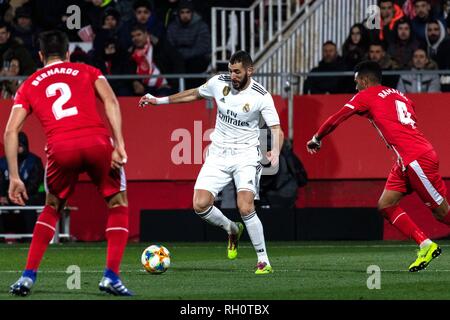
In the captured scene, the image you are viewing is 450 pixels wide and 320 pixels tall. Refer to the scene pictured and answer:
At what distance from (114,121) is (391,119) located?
173 inches

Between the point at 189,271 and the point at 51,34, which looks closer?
the point at 51,34

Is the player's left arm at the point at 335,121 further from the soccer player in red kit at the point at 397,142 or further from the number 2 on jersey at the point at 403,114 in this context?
the number 2 on jersey at the point at 403,114

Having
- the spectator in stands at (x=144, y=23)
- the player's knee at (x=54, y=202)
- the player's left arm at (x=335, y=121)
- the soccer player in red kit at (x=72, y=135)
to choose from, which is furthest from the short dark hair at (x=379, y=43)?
the player's knee at (x=54, y=202)

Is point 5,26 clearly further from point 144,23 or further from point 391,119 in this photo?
point 391,119

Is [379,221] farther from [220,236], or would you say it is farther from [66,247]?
[66,247]

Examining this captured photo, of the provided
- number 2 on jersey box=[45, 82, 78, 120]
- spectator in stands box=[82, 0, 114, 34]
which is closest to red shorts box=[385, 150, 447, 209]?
number 2 on jersey box=[45, 82, 78, 120]

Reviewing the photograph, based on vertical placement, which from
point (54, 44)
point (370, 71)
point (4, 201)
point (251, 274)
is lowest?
point (4, 201)

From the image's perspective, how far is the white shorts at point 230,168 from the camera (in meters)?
13.8

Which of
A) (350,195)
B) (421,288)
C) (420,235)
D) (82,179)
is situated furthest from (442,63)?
(421,288)

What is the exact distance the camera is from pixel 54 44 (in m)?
10.6

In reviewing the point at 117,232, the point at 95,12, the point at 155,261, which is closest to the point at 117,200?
the point at 117,232

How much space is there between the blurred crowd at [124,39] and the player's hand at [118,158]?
34.7ft

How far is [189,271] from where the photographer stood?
541 inches
